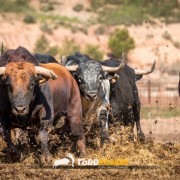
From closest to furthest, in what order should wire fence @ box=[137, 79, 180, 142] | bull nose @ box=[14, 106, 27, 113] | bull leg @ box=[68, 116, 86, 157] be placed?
bull nose @ box=[14, 106, 27, 113] → bull leg @ box=[68, 116, 86, 157] → wire fence @ box=[137, 79, 180, 142]

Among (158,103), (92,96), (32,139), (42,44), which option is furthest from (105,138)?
(42,44)

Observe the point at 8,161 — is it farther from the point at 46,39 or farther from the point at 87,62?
the point at 46,39

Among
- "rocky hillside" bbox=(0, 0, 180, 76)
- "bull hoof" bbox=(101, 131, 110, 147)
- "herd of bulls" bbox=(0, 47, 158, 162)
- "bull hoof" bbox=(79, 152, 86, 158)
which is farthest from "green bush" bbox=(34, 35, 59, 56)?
"bull hoof" bbox=(79, 152, 86, 158)

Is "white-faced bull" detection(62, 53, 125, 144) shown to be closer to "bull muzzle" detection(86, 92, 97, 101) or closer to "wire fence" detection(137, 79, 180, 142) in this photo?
"bull muzzle" detection(86, 92, 97, 101)

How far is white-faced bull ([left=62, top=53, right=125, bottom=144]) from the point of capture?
40.7 feet

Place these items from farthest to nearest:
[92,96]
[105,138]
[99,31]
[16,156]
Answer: [99,31]
[105,138]
[92,96]
[16,156]

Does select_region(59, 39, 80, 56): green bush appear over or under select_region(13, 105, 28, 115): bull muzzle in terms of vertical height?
under

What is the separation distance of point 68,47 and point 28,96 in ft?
138

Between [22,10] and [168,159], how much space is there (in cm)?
5860

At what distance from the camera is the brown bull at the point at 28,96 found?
10141 millimetres

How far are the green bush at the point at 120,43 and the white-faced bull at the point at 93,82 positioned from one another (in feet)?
131

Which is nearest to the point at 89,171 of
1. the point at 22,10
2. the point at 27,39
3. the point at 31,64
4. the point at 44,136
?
the point at 44,136

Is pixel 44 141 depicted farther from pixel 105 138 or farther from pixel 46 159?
pixel 105 138

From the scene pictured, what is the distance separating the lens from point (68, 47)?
5225 cm
